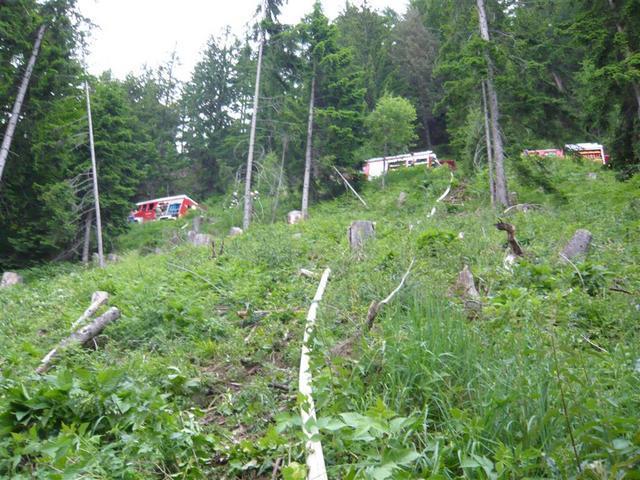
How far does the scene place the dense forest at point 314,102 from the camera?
52.7 ft

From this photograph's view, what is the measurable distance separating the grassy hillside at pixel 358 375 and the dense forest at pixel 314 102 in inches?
351

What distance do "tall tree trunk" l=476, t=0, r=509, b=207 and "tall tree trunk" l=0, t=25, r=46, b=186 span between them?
15436mm

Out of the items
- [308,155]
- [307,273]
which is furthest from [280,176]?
[307,273]

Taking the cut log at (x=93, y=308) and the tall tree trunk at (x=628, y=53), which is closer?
the cut log at (x=93, y=308)

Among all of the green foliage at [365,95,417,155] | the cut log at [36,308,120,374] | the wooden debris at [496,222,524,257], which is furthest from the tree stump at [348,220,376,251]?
the green foliage at [365,95,417,155]

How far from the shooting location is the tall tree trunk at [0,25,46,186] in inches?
663

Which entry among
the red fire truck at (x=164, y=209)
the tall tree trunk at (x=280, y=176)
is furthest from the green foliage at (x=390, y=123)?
the red fire truck at (x=164, y=209)

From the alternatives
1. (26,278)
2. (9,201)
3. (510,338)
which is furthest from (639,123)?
(9,201)

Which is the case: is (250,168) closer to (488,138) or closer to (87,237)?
Answer: (87,237)

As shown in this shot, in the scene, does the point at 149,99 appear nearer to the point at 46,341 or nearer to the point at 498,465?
the point at 46,341

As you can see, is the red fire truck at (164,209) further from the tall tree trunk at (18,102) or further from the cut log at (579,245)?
the cut log at (579,245)

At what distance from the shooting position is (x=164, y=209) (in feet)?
121

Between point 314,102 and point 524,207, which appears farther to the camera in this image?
point 314,102

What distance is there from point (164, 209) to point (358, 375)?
35019mm
